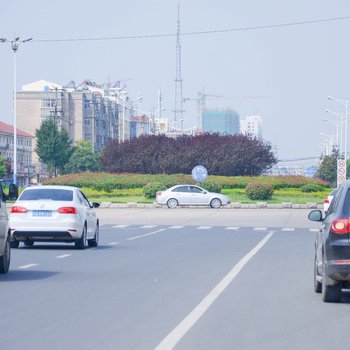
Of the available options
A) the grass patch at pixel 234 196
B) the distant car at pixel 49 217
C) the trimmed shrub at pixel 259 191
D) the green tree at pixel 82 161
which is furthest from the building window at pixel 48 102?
the distant car at pixel 49 217

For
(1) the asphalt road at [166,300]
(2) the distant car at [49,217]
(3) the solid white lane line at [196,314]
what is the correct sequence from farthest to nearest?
1. (2) the distant car at [49,217]
2. (1) the asphalt road at [166,300]
3. (3) the solid white lane line at [196,314]

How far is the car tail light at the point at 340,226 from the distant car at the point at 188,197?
54.2m

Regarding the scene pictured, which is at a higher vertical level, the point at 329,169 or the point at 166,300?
the point at 329,169

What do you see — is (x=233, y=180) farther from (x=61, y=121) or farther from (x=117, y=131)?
(x=117, y=131)

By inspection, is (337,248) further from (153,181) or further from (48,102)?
(48,102)

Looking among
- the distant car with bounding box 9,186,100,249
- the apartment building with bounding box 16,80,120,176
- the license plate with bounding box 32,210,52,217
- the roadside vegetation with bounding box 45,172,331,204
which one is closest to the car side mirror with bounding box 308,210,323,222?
the distant car with bounding box 9,186,100,249

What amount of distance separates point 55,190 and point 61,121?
13632 centimetres

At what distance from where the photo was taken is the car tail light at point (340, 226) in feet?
45.1

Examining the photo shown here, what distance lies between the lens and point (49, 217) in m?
26.5

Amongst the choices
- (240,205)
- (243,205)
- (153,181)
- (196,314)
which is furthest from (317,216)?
(153,181)

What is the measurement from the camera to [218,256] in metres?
25.1

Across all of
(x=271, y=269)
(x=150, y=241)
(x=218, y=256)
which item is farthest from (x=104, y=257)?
(x=150, y=241)

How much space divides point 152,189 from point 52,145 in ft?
122

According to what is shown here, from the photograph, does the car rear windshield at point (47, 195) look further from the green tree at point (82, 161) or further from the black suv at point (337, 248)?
the green tree at point (82, 161)
